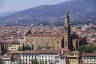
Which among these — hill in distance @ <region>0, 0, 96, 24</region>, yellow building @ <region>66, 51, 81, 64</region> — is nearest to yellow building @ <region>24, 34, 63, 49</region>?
yellow building @ <region>66, 51, 81, 64</region>

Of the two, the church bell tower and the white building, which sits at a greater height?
the church bell tower

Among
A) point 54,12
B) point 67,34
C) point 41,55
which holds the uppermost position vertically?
point 67,34

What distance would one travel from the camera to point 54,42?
29469 mm

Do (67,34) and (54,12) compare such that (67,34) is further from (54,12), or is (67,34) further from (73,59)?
(54,12)

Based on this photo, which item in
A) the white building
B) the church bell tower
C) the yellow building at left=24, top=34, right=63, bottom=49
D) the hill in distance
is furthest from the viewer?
the hill in distance

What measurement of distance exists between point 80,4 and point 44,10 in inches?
603

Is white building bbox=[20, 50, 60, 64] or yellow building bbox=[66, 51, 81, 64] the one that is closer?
yellow building bbox=[66, 51, 81, 64]

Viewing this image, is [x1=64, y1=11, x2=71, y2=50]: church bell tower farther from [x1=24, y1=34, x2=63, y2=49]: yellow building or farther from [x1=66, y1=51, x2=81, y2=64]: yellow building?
[x1=66, y1=51, x2=81, y2=64]: yellow building

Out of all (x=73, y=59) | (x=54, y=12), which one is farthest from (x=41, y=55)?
(x=54, y=12)

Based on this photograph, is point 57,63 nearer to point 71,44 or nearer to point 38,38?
point 71,44

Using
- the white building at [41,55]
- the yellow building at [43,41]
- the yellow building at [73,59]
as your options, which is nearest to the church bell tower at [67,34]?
the yellow building at [43,41]

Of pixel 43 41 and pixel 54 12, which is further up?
pixel 43 41

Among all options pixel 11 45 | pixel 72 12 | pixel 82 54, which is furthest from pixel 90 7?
pixel 82 54

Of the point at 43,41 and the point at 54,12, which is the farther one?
the point at 54,12
